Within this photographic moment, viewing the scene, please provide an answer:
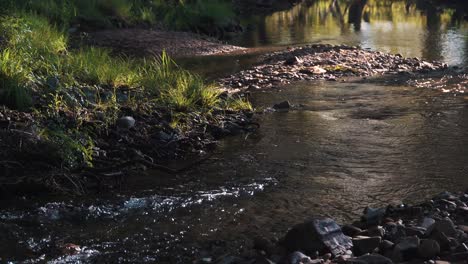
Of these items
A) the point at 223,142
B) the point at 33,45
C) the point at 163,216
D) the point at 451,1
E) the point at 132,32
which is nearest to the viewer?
the point at 163,216

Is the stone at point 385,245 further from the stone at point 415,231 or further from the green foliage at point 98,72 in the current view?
the green foliage at point 98,72

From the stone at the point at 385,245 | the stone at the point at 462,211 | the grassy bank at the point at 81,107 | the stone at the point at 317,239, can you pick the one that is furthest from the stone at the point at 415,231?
the grassy bank at the point at 81,107

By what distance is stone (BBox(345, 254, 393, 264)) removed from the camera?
15.0 feet

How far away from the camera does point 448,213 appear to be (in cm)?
592

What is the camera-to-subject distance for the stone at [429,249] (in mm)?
4719

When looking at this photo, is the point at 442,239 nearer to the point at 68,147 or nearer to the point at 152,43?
the point at 68,147

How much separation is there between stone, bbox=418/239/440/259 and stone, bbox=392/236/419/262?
1.8 inches

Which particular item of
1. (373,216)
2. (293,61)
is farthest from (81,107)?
(293,61)

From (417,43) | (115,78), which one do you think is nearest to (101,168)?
(115,78)

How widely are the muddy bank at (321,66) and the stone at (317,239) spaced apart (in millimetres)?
8831

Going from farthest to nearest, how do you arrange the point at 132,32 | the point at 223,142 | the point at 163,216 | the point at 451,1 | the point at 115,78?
the point at 451,1 → the point at 132,32 → the point at 115,78 → the point at 223,142 → the point at 163,216

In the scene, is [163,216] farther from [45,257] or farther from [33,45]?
[33,45]

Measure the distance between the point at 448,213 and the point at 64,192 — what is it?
151 inches

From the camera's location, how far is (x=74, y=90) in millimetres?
8930
